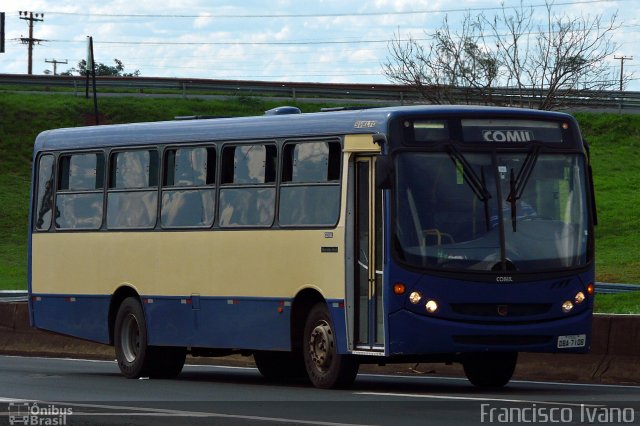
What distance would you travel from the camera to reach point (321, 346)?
18156 mm

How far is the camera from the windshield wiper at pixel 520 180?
57.8 feet

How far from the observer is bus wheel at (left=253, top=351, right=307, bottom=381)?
21.3m

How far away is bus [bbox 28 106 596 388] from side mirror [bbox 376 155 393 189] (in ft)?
0.06

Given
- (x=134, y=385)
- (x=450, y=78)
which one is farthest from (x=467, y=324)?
(x=450, y=78)

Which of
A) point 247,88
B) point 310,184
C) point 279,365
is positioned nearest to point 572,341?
point 310,184

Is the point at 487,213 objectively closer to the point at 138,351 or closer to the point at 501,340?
the point at 501,340

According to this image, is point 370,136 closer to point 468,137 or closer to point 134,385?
point 468,137

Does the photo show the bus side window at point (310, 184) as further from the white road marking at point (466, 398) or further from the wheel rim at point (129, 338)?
the wheel rim at point (129, 338)

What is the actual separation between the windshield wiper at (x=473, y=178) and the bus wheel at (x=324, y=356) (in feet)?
6.56

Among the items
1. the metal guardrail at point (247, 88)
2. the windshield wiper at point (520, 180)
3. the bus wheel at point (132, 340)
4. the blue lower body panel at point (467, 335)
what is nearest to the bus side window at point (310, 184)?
the blue lower body panel at point (467, 335)

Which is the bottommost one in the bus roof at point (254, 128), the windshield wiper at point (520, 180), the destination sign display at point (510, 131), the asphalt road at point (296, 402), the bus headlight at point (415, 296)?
the asphalt road at point (296, 402)

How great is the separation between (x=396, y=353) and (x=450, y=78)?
2742cm

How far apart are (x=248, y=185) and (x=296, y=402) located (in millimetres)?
4114

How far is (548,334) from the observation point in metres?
17.6
